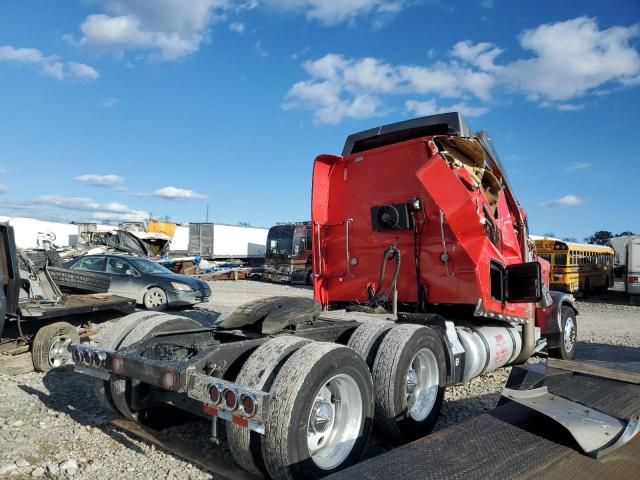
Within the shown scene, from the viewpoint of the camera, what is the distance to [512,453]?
314 cm

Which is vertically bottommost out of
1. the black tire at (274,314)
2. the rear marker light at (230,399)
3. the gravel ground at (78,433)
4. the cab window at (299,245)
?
the gravel ground at (78,433)

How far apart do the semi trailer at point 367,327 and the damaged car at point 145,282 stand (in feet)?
27.1

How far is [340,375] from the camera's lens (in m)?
3.63

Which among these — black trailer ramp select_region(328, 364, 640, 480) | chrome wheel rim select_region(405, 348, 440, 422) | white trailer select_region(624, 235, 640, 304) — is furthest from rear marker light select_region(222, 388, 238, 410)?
white trailer select_region(624, 235, 640, 304)

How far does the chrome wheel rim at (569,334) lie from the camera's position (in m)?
8.35

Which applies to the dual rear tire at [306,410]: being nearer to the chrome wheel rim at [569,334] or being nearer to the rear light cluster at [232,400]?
the rear light cluster at [232,400]

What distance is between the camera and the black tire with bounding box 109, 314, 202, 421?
165 inches

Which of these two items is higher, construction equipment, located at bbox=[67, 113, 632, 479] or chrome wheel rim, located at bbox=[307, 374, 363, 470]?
construction equipment, located at bbox=[67, 113, 632, 479]

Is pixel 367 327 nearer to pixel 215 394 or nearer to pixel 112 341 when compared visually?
pixel 215 394

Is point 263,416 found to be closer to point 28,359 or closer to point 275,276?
point 28,359

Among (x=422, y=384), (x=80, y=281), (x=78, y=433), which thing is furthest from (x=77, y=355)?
(x=80, y=281)

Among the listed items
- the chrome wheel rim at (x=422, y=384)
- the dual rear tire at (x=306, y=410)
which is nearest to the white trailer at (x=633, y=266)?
the chrome wheel rim at (x=422, y=384)

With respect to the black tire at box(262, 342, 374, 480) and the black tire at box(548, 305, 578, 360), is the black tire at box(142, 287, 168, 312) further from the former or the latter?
the black tire at box(262, 342, 374, 480)

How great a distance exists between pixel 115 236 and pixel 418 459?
2959 cm
